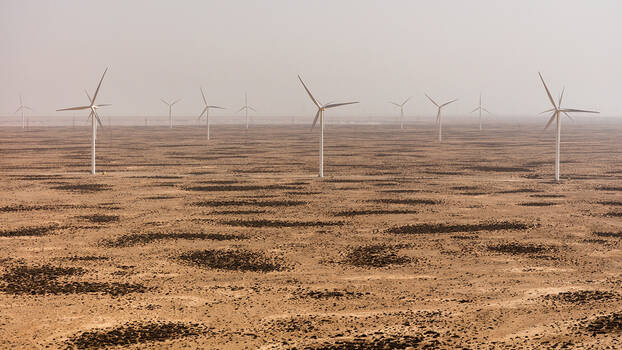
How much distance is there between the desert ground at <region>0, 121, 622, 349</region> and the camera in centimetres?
1422

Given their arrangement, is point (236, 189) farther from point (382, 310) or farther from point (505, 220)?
point (382, 310)

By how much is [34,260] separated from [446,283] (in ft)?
39.9

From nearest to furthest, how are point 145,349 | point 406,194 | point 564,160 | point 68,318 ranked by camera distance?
1. point 145,349
2. point 68,318
3. point 406,194
4. point 564,160

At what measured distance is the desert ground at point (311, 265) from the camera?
1422cm

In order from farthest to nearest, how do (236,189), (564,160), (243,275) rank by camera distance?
(564,160)
(236,189)
(243,275)

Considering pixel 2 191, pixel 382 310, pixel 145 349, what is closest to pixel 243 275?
pixel 382 310

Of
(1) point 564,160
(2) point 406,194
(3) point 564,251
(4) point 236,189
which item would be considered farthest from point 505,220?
(1) point 564,160

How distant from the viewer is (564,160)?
61312 millimetres

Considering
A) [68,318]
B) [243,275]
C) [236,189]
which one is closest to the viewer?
[68,318]

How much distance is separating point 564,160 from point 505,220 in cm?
3663

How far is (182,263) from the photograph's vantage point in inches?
802

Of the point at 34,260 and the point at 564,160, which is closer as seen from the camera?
the point at 34,260

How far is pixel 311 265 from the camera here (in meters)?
20.1

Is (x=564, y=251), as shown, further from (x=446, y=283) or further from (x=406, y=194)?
(x=406, y=194)
